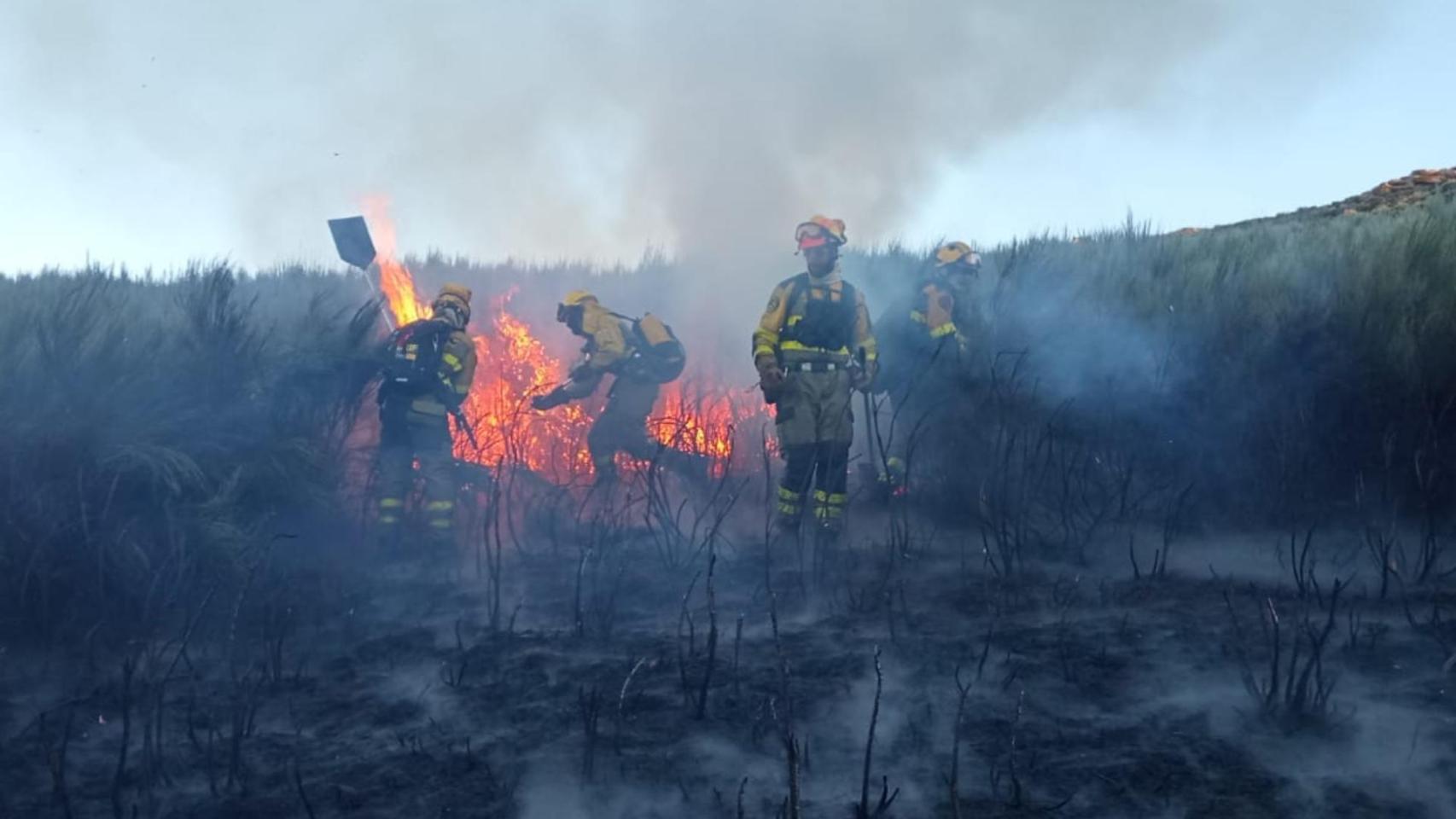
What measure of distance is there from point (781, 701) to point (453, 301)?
4868mm

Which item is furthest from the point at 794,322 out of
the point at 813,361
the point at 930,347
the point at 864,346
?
the point at 930,347

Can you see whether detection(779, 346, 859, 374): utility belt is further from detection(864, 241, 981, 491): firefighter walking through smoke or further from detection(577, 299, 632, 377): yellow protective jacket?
detection(577, 299, 632, 377): yellow protective jacket

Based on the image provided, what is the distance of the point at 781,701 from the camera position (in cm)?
478

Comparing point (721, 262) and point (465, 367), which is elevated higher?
point (721, 262)

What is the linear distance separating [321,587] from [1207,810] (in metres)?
4.68

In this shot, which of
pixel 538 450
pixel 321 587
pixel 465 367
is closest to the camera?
pixel 321 587

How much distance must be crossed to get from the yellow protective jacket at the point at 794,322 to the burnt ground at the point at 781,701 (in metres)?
1.60

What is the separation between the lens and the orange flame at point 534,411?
29.9ft

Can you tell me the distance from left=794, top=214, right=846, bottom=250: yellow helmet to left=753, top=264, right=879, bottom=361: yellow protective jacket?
241mm

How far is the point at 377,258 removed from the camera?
11219 mm

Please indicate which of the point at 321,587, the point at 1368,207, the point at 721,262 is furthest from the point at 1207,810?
the point at 1368,207

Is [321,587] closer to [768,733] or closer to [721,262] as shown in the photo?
[768,733]

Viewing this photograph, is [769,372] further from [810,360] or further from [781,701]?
[781,701]

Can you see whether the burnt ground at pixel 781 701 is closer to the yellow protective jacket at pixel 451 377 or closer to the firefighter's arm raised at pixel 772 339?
the firefighter's arm raised at pixel 772 339
